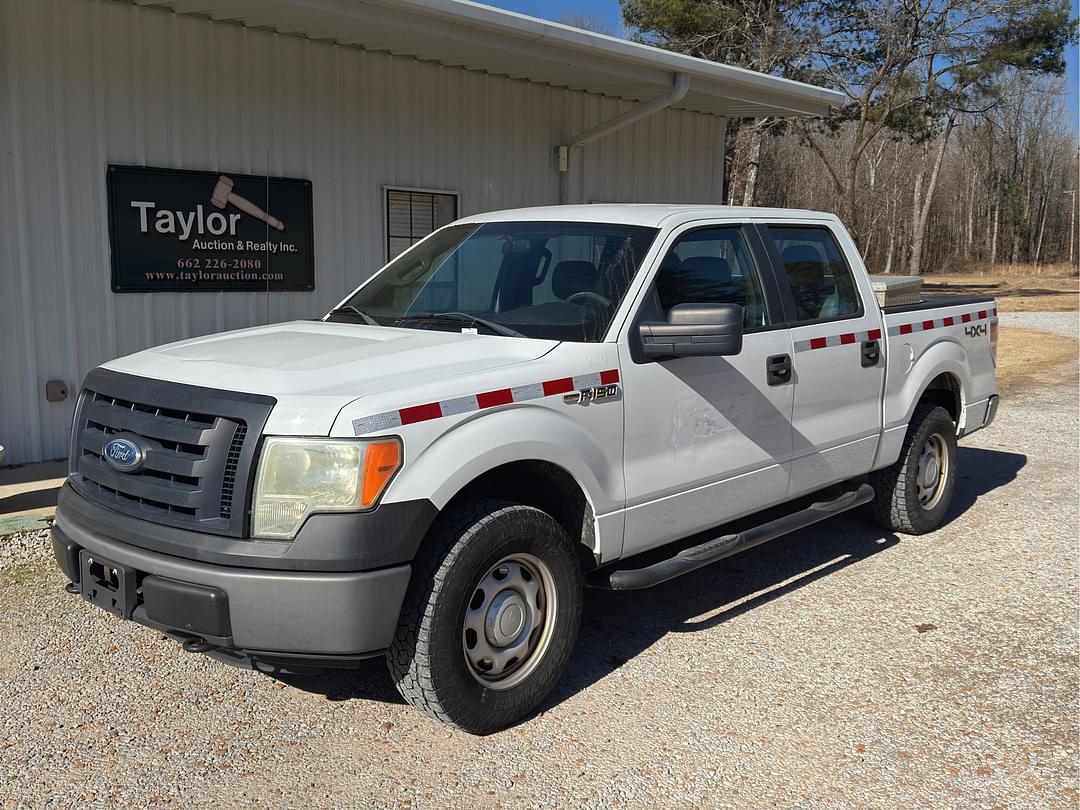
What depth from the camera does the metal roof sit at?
723 centimetres

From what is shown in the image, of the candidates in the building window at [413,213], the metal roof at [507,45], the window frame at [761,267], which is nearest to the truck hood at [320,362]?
the window frame at [761,267]

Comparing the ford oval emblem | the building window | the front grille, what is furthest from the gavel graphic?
the ford oval emblem

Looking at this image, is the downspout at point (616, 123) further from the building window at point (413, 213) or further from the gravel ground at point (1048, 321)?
the gravel ground at point (1048, 321)

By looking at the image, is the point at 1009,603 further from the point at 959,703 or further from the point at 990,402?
the point at 990,402

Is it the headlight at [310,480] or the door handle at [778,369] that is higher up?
the door handle at [778,369]

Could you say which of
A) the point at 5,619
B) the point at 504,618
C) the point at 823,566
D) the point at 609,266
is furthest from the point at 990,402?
the point at 5,619

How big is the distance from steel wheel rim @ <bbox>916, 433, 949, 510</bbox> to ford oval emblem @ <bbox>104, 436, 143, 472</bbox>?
4653 millimetres

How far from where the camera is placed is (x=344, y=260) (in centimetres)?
888

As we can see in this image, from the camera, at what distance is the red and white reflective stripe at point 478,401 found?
129 inches

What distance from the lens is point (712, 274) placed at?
15.5ft

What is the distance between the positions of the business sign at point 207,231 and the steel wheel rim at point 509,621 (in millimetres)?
4969

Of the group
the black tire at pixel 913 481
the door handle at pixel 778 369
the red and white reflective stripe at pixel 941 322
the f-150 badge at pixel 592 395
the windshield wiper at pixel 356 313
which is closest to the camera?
the f-150 badge at pixel 592 395

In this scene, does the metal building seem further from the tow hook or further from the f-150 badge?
the tow hook

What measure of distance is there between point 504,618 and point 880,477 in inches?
130
